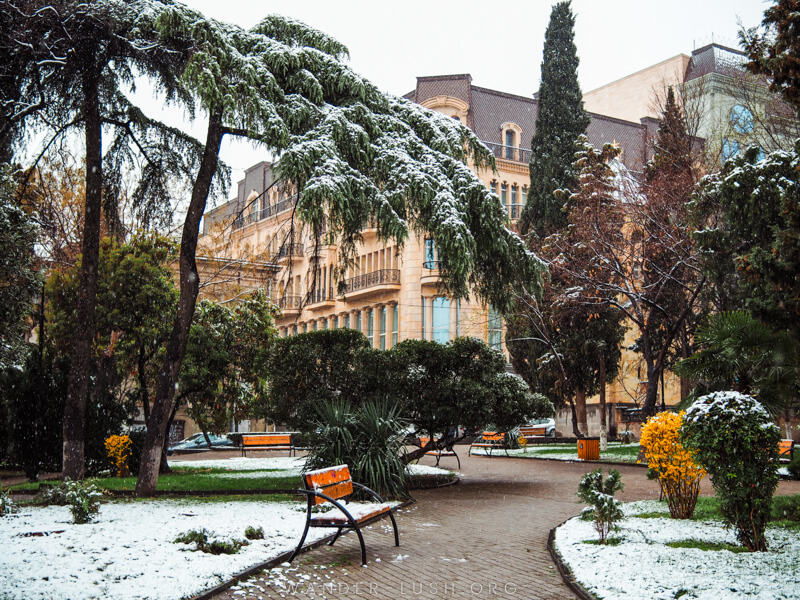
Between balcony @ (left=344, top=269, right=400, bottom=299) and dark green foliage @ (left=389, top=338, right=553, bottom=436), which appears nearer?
dark green foliage @ (left=389, top=338, right=553, bottom=436)

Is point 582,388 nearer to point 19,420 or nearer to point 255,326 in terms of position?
point 255,326

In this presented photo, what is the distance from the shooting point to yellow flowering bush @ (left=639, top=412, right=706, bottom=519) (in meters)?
9.53

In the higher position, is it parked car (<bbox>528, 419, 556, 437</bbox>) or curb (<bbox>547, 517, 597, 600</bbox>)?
curb (<bbox>547, 517, 597, 600</bbox>)

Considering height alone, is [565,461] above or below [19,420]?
below

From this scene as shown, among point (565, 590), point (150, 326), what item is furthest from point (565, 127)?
point (565, 590)

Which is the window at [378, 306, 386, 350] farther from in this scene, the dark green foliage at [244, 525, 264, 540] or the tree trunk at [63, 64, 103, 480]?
the dark green foliage at [244, 525, 264, 540]

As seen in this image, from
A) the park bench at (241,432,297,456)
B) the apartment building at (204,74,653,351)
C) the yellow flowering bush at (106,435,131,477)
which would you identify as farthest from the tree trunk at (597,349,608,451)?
the yellow flowering bush at (106,435,131,477)

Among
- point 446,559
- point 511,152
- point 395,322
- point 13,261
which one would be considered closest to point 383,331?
point 395,322

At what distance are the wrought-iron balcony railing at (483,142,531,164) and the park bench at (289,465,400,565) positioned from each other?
40.6m

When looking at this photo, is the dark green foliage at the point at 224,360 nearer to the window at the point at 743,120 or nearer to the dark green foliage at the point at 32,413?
the dark green foliage at the point at 32,413

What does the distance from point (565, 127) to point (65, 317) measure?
24.1 m

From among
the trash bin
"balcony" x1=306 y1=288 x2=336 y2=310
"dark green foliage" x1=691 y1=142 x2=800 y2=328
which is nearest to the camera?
"dark green foliage" x1=691 y1=142 x2=800 y2=328

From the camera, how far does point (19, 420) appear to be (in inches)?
674

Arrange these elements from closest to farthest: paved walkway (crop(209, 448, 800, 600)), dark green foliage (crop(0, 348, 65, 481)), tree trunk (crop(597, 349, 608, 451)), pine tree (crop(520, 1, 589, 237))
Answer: paved walkway (crop(209, 448, 800, 600)) < dark green foliage (crop(0, 348, 65, 481)) < tree trunk (crop(597, 349, 608, 451)) < pine tree (crop(520, 1, 589, 237))
